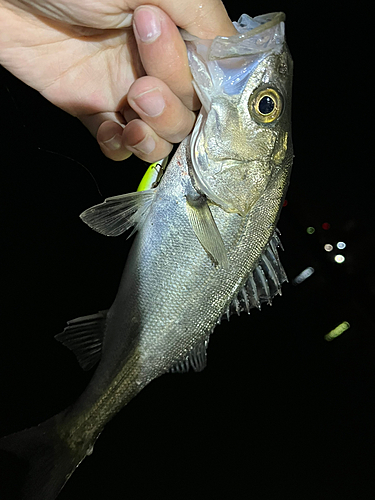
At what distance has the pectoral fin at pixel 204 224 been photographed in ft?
3.66

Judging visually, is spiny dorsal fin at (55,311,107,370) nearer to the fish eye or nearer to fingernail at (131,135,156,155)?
fingernail at (131,135,156,155)

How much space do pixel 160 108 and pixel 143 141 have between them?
143 mm

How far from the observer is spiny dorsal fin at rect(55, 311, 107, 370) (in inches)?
51.6

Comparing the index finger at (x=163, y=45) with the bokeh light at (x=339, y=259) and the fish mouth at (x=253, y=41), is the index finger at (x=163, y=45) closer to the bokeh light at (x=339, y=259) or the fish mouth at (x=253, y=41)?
the fish mouth at (x=253, y=41)

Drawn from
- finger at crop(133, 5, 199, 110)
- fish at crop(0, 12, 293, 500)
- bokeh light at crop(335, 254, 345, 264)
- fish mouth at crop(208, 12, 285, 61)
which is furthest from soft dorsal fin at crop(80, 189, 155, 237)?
bokeh light at crop(335, 254, 345, 264)

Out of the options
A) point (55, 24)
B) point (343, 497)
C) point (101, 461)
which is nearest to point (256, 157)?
point (55, 24)

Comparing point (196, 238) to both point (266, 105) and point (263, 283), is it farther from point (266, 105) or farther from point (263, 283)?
point (266, 105)

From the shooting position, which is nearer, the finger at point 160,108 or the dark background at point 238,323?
the finger at point 160,108

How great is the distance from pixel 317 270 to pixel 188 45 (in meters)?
2.90

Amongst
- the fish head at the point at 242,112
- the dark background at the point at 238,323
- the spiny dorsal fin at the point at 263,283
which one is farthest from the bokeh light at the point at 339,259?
the fish head at the point at 242,112

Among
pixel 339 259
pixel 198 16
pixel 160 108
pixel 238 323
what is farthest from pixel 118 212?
pixel 339 259

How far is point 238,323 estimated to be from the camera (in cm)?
334

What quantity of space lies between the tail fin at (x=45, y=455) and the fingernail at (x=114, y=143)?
110 centimetres

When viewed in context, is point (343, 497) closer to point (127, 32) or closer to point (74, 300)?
point (74, 300)
